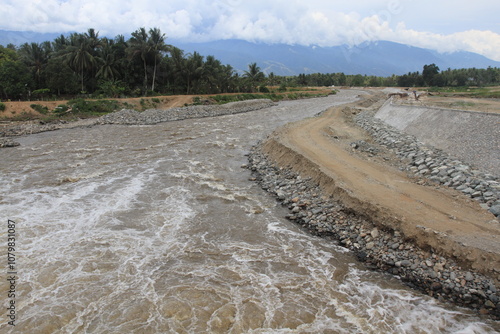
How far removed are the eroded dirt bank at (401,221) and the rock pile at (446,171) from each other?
1.50 ft

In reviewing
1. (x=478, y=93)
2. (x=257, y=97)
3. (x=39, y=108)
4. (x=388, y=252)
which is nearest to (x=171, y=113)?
(x=39, y=108)

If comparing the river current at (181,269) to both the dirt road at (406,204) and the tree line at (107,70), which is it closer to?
the dirt road at (406,204)

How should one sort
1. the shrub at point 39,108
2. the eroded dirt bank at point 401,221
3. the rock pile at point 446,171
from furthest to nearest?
1. the shrub at point 39,108
2. the rock pile at point 446,171
3. the eroded dirt bank at point 401,221

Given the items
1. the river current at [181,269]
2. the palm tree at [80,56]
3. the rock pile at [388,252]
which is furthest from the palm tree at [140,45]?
the rock pile at [388,252]

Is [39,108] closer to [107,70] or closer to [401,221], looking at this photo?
[107,70]

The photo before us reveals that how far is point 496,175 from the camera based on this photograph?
11.0 meters

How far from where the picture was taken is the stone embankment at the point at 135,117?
84.0 ft

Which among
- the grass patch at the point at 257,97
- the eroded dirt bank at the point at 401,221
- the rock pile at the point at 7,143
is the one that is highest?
the grass patch at the point at 257,97

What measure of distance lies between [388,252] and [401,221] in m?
1.09

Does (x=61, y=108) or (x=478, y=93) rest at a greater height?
(x=478, y=93)

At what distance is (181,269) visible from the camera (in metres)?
7.47

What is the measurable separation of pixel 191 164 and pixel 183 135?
9.67 meters

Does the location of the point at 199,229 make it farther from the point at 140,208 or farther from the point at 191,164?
the point at 191,164

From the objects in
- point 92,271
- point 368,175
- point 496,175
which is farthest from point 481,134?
point 92,271
